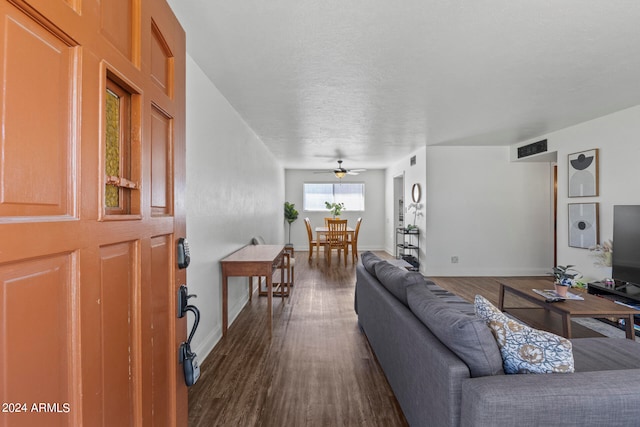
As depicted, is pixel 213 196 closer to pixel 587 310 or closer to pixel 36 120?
pixel 36 120

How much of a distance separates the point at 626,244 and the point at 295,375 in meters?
3.62

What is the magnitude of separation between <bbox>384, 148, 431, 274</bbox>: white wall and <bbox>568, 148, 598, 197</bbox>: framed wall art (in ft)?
6.58

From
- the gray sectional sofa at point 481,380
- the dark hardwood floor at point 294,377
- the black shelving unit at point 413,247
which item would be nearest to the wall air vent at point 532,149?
the black shelving unit at point 413,247

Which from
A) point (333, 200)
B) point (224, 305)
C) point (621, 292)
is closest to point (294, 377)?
point (224, 305)

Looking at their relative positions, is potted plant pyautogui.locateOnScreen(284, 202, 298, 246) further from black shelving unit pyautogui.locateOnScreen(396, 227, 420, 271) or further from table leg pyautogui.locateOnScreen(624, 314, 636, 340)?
table leg pyautogui.locateOnScreen(624, 314, 636, 340)

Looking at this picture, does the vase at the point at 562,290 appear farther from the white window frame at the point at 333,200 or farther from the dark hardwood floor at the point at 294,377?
the white window frame at the point at 333,200

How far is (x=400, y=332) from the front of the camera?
1806 millimetres

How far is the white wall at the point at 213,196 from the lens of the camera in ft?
7.70

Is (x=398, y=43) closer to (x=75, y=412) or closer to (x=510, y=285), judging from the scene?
(x=75, y=412)

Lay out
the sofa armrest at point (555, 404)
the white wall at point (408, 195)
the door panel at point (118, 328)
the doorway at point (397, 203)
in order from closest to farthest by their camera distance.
→ the door panel at point (118, 328)
the sofa armrest at point (555, 404)
the white wall at point (408, 195)
the doorway at point (397, 203)

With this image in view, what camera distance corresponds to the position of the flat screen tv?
3.18 meters

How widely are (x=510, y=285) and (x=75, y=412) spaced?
371cm

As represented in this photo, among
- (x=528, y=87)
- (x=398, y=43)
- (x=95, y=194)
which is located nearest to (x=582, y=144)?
(x=528, y=87)

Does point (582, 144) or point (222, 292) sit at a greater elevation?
point (582, 144)
